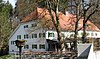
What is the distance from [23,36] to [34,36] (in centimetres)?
334

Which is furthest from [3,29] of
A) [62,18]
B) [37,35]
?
[62,18]

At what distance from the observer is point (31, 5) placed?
23.5m

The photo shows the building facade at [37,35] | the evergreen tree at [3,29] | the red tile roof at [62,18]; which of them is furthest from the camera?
the evergreen tree at [3,29]

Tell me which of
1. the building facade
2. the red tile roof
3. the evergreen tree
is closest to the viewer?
the red tile roof

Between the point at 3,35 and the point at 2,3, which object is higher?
the point at 2,3

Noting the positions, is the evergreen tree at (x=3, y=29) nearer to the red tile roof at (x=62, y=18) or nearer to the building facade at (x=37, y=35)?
the building facade at (x=37, y=35)

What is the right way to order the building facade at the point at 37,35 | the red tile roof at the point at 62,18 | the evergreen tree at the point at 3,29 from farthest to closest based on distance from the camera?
the evergreen tree at the point at 3,29, the building facade at the point at 37,35, the red tile roof at the point at 62,18

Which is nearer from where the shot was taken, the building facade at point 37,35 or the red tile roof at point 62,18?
the red tile roof at point 62,18

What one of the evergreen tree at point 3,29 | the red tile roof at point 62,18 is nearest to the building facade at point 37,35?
the red tile roof at point 62,18

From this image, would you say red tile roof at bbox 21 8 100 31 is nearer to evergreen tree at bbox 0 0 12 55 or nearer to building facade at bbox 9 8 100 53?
building facade at bbox 9 8 100 53

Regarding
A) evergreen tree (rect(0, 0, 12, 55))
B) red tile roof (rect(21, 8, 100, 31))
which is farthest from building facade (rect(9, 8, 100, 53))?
evergreen tree (rect(0, 0, 12, 55))

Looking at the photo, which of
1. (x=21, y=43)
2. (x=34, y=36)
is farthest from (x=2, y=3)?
(x=21, y=43)

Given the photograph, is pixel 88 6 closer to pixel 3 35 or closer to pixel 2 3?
pixel 3 35

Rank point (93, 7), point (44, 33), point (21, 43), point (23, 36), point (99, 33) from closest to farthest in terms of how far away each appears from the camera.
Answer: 1. point (21, 43)
2. point (93, 7)
3. point (44, 33)
4. point (23, 36)
5. point (99, 33)
